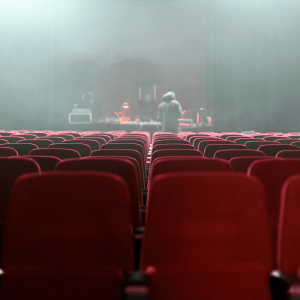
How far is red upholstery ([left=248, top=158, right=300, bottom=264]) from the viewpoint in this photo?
1673 mm

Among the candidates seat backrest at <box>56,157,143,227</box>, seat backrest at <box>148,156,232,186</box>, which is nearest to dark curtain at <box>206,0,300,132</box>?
seat backrest at <box>148,156,232,186</box>

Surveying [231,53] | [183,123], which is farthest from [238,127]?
[231,53]

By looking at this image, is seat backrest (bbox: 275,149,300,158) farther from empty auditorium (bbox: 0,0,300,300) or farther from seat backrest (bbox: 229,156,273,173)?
seat backrest (bbox: 229,156,273,173)

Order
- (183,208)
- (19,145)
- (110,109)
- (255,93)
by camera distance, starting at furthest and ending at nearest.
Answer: (110,109) < (255,93) < (19,145) < (183,208)

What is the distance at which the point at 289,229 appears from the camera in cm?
119

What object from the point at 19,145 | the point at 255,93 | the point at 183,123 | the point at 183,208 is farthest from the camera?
the point at 183,123

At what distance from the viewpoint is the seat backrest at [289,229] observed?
46.7 inches

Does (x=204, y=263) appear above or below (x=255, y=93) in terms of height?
below

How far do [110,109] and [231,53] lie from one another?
7357mm

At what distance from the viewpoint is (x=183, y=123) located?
1389 cm

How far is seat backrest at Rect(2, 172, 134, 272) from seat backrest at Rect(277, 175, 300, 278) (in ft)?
2.18

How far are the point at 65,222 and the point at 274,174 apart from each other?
1.23m

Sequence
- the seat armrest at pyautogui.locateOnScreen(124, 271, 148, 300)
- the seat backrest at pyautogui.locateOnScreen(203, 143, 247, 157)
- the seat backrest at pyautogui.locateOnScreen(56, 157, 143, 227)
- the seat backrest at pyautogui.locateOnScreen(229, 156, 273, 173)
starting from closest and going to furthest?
the seat armrest at pyautogui.locateOnScreen(124, 271, 148, 300) → the seat backrest at pyautogui.locateOnScreen(56, 157, 143, 227) → the seat backrest at pyautogui.locateOnScreen(229, 156, 273, 173) → the seat backrest at pyautogui.locateOnScreen(203, 143, 247, 157)

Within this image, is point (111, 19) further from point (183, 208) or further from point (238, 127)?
point (183, 208)
